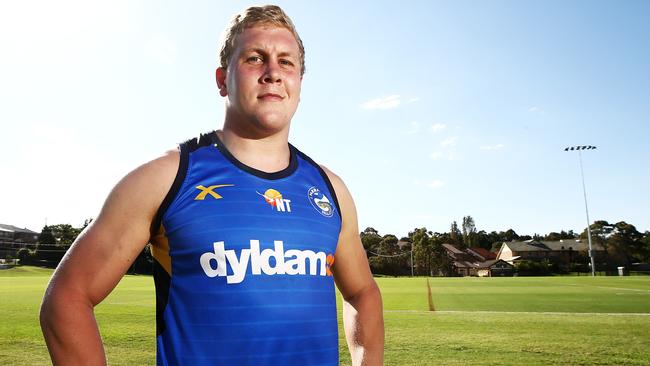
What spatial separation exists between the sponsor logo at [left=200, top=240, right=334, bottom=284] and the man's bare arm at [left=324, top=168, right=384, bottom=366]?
0.43 metres

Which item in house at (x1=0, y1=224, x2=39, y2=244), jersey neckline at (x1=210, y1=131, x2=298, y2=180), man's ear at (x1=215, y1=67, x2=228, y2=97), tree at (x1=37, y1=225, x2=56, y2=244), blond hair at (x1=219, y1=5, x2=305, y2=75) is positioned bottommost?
jersey neckline at (x1=210, y1=131, x2=298, y2=180)

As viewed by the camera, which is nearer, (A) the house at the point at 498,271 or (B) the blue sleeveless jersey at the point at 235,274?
(B) the blue sleeveless jersey at the point at 235,274

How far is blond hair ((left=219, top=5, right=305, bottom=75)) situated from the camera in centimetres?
201

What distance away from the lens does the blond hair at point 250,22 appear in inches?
79.0

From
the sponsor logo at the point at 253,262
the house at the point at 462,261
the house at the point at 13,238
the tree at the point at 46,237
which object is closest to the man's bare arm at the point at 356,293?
the sponsor logo at the point at 253,262

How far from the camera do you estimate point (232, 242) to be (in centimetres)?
172

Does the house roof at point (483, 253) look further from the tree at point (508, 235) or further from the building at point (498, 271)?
the tree at point (508, 235)

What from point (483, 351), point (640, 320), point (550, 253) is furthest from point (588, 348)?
point (550, 253)

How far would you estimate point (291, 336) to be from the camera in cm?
175

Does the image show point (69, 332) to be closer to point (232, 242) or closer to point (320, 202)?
point (232, 242)

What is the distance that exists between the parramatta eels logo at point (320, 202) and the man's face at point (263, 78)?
0.33m

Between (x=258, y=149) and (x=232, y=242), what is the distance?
0.50 metres

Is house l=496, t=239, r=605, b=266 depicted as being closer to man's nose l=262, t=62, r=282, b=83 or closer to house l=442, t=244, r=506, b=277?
house l=442, t=244, r=506, b=277

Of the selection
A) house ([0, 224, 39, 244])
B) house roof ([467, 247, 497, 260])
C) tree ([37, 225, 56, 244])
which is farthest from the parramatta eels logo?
house ([0, 224, 39, 244])
